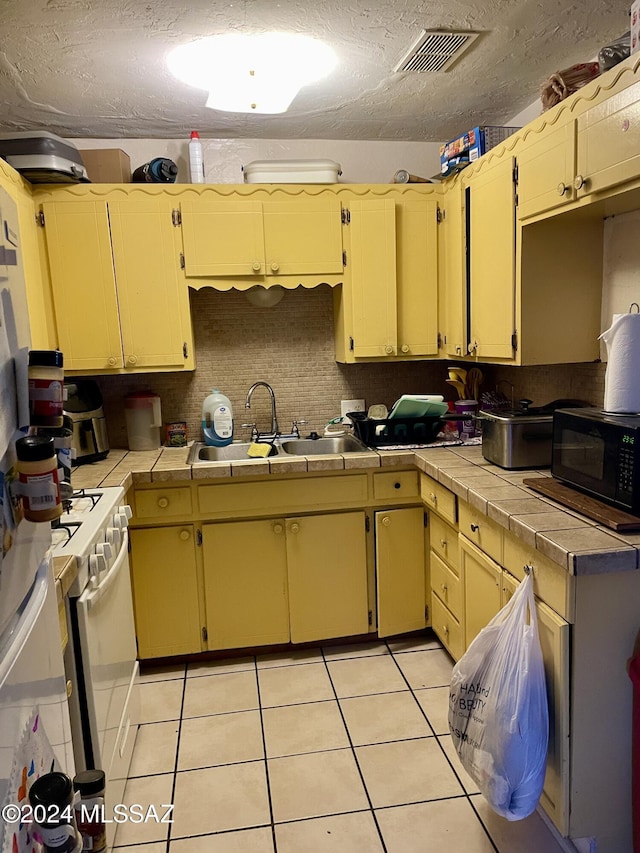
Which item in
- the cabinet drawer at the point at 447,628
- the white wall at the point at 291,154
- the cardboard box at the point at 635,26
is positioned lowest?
the cabinet drawer at the point at 447,628

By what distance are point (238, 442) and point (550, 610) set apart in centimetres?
188

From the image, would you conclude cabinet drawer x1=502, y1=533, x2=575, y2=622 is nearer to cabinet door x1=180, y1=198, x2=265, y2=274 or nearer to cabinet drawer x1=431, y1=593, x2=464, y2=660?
cabinet drawer x1=431, y1=593, x2=464, y2=660

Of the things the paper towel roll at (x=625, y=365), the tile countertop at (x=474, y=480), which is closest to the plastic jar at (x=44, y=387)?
the tile countertop at (x=474, y=480)

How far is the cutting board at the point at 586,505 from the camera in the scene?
1.45m

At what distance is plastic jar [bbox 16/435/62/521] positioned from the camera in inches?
33.9

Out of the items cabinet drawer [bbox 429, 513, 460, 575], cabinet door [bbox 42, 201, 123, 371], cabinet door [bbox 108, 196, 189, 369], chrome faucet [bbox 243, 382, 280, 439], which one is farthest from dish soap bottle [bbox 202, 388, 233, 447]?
cabinet drawer [bbox 429, 513, 460, 575]

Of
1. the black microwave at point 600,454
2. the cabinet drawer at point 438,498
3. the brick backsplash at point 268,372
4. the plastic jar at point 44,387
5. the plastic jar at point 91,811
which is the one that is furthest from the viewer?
the brick backsplash at point 268,372

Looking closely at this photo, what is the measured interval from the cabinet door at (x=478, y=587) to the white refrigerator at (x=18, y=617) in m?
1.31

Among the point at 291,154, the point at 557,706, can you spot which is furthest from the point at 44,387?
the point at 291,154

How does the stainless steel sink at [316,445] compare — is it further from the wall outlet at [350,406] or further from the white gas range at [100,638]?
the white gas range at [100,638]

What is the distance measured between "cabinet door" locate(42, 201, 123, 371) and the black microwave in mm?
1937

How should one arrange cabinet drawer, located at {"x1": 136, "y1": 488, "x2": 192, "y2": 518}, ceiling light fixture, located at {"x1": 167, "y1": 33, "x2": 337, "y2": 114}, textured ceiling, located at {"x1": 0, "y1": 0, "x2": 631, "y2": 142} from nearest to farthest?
textured ceiling, located at {"x1": 0, "y1": 0, "x2": 631, "y2": 142}
ceiling light fixture, located at {"x1": 167, "y1": 33, "x2": 337, "y2": 114}
cabinet drawer, located at {"x1": 136, "y1": 488, "x2": 192, "y2": 518}

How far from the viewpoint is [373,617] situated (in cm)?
262

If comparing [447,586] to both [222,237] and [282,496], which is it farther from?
[222,237]
